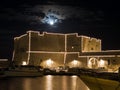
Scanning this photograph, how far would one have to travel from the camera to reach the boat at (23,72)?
5348 cm

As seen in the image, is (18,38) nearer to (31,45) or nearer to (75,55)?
(31,45)

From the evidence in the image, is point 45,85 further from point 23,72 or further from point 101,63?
point 101,63

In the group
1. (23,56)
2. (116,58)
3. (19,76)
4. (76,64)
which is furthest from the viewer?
(23,56)

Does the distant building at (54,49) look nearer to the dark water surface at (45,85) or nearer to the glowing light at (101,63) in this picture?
the glowing light at (101,63)

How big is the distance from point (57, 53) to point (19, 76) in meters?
24.5

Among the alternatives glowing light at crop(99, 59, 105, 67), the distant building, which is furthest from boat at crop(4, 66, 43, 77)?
the distant building

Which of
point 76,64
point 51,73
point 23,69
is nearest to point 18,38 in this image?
point 76,64

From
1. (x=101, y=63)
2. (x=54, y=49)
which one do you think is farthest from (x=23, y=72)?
(x=54, y=49)

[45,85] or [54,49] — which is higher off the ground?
[54,49]

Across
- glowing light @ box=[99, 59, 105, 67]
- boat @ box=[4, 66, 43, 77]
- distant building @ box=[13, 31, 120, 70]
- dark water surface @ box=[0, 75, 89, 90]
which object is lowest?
dark water surface @ box=[0, 75, 89, 90]

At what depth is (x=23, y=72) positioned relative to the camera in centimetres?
5462

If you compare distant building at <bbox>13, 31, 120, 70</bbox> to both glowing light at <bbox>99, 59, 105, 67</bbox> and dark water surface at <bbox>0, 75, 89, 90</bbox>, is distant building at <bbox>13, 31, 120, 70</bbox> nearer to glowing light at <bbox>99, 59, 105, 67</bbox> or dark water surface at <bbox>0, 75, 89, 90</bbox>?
glowing light at <bbox>99, 59, 105, 67</bbox>

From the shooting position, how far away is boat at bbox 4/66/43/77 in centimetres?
5348

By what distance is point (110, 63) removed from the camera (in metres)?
66.9
